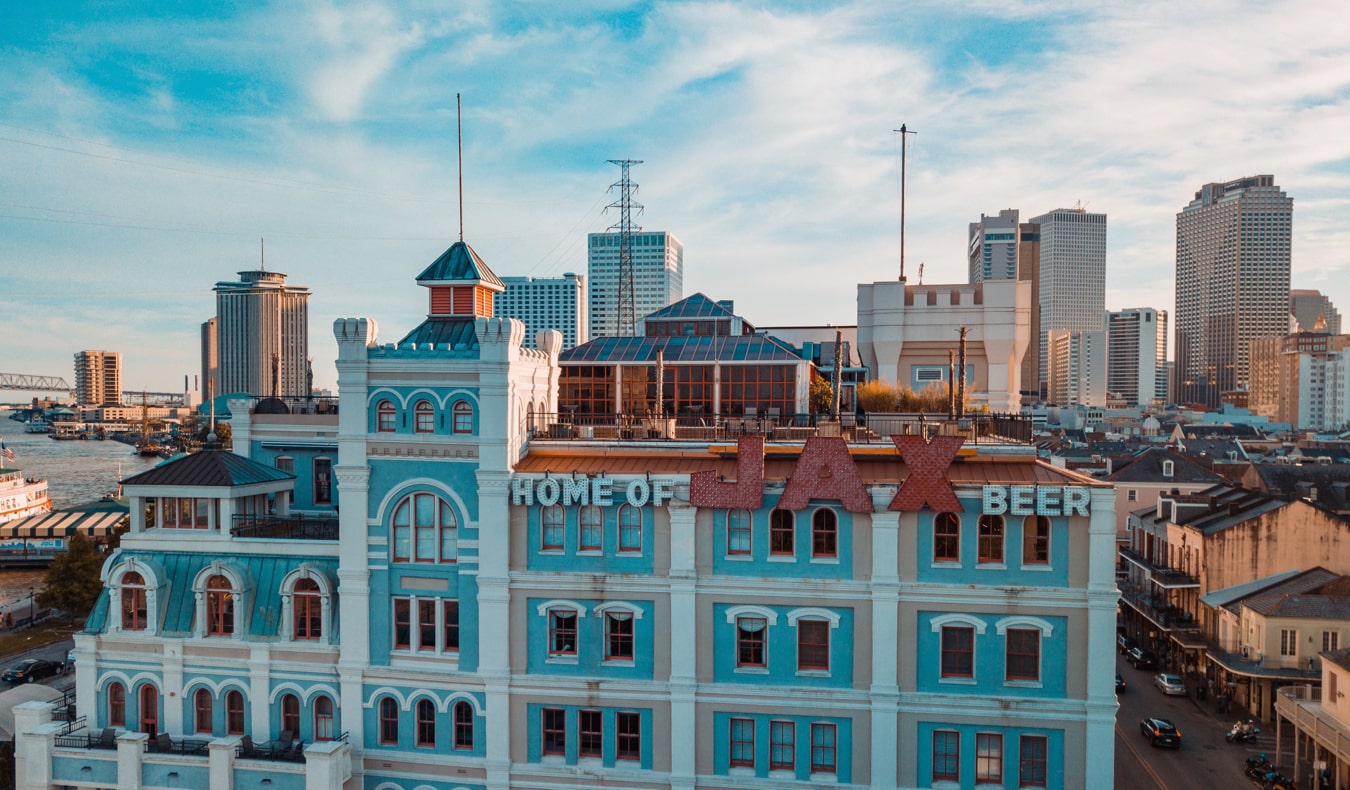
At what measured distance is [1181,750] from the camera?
47562 mm

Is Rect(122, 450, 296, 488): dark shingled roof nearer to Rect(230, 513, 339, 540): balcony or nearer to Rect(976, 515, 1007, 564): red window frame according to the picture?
Rect(230, 513, 339, 540): balcony

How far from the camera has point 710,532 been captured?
103 feet

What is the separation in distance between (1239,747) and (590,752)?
3946 cm

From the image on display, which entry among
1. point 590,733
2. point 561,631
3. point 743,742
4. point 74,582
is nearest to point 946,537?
point 743,742

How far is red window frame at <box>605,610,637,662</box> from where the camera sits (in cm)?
3197

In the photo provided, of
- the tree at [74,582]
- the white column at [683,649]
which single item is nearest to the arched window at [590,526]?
the white column at [683,649]

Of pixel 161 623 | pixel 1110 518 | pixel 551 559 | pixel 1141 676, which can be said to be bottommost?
pixel 1141 676

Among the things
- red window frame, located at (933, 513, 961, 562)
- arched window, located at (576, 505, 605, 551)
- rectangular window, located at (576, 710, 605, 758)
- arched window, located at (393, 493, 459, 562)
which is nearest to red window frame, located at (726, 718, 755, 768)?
rectangular window, located at (576, 710, 605, 758)

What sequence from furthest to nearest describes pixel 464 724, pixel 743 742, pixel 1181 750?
1. pixel 1181 750
2. pixel 464 724
3. pixel 743 742

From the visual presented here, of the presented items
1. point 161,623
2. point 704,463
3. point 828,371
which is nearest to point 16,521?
point 161,623

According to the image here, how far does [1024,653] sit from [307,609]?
90.1ft

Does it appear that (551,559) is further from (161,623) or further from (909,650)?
(161,623)

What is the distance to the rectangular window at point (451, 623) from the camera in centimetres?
3306

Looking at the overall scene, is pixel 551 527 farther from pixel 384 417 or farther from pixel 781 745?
pixel 781 745
